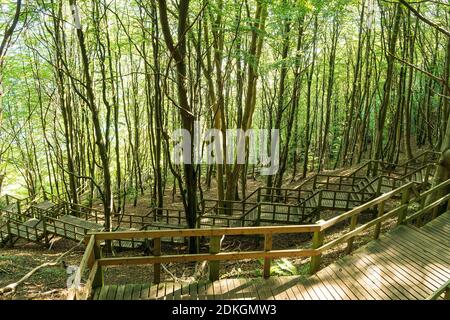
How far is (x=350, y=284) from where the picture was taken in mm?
5367

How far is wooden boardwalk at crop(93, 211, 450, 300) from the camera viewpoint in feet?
16.2

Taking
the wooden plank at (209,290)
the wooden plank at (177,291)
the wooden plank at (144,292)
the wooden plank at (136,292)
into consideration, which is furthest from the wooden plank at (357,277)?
the wooden plank at (136,292)

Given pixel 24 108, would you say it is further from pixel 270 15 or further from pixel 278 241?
pixel 278 241

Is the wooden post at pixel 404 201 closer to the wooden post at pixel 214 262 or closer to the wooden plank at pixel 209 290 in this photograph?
the wooden post at pixel 214 262

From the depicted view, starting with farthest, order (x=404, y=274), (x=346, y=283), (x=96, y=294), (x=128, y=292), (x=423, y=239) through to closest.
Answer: (x=423, y=239) → (x=404, y=274) → (x=346, y=283) → (x=128, y=292) → (x=96, y=294)

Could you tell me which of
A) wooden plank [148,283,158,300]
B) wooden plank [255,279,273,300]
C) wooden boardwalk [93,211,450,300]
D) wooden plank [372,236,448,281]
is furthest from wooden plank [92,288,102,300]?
wooden plank [372,236,448,281]

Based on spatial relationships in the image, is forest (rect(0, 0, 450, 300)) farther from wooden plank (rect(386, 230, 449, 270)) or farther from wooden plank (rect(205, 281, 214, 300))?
wooden plank (rect(386, 230, 449, 270))

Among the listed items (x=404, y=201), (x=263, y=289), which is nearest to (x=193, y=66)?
(x=404, y=201)

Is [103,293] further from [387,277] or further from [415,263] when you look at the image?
[415,263]

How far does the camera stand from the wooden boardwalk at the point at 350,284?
4.95m

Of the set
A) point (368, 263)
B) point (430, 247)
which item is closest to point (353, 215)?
point (368, 263)

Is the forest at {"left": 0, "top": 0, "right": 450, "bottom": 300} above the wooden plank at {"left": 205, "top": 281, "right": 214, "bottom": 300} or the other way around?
above
